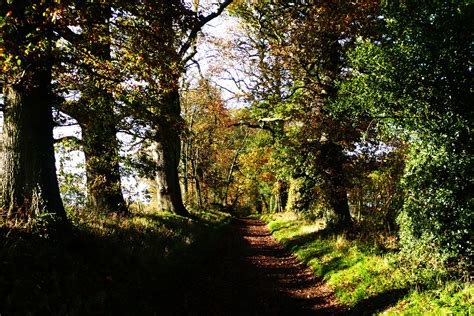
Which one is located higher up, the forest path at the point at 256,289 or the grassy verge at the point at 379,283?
the grassy verge at the point at 379,283

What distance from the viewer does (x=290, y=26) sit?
482 inches

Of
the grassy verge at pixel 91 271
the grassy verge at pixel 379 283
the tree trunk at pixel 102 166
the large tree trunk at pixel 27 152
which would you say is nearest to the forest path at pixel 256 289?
the grassy verge at pixel 379 283

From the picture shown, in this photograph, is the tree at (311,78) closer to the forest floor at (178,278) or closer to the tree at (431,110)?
the forest floor at (178,278)

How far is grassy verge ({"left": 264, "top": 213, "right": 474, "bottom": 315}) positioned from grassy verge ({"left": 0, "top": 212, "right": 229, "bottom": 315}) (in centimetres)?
438

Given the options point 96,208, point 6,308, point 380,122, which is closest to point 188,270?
point 96,208

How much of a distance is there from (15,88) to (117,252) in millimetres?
4475

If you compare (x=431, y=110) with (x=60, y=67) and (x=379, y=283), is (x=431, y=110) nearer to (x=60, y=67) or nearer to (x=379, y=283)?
(x=379, y=283)

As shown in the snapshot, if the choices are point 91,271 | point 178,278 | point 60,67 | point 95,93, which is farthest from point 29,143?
point 178,278

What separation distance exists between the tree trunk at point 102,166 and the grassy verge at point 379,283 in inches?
315

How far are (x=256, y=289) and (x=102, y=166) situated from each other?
22.3 feet

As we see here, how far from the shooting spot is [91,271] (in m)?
6.61

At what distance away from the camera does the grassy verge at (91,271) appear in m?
5.15

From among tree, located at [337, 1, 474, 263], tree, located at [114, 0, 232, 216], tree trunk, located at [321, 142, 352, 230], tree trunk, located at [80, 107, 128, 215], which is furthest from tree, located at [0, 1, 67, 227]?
tree trunk, located at [321, 142, 352, 230]

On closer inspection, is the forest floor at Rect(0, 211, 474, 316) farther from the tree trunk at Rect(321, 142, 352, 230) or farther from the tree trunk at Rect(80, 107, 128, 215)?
the tree trunk at Rect(321, 142, 352, 230)
